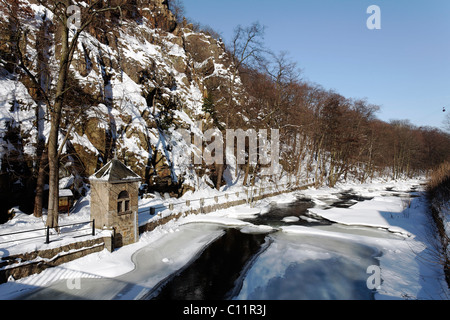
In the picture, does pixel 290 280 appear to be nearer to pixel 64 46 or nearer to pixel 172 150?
pixel 64 46

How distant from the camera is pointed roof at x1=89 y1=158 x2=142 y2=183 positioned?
437 inches

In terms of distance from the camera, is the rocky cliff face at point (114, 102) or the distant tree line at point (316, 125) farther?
the distant tree line at point (316, 125)

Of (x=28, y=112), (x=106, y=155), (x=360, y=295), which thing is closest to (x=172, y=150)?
(x=106, y=155)

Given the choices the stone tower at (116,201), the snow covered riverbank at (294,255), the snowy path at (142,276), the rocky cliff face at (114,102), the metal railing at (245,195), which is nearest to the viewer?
the snowy path at (142,276)

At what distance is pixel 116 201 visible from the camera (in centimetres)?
1129

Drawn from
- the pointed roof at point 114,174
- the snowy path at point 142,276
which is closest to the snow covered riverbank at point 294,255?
the snowy path at point 142,276

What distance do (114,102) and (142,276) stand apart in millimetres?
17224

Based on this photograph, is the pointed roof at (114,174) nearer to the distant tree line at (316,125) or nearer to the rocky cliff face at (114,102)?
the rocky cliff face at (114,102)

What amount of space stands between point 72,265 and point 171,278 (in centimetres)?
390

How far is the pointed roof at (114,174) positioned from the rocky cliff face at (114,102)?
3.44 feet

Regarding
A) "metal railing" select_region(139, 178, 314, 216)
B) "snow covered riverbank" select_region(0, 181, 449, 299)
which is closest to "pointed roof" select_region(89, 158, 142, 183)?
"snow covered riverbank" select_region(0, 181, 449, 299)

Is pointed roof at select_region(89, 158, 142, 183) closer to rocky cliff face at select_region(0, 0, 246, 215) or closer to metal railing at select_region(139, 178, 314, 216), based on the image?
rocky cliff face at select_region(0, 0, 246, 215)

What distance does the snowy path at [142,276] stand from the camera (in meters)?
7.38

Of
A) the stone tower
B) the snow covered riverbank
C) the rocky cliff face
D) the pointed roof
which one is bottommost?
the snow covered riverbank
